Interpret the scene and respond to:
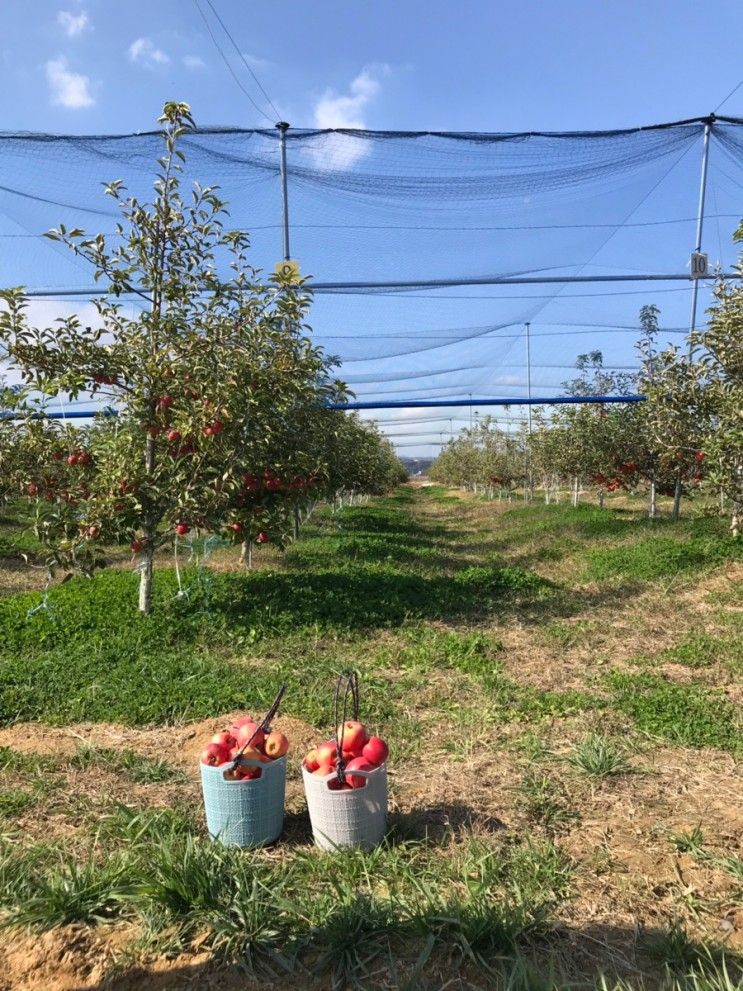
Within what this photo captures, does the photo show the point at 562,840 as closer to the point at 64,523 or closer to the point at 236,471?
the point at 236,471

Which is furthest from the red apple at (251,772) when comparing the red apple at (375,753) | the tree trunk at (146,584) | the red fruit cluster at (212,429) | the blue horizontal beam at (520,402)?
the blue horizontal beam at (520,402)

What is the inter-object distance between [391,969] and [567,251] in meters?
9.03

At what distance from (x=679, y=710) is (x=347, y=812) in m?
2.69

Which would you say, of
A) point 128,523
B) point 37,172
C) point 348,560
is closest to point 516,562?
point 348,560

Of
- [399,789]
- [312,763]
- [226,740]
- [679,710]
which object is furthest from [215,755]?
[679,710]

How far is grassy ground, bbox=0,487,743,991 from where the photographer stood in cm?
246

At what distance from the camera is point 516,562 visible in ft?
39.8

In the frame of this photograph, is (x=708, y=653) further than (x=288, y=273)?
No

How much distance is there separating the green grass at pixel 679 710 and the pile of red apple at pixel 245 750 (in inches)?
96.5

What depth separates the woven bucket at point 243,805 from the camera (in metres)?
3.12

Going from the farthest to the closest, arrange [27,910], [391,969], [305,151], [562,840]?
1. [305,151]
2. [562,840]
3. [27,910]
4. [391,969]

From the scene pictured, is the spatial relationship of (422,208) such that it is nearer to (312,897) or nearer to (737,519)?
(737,519)

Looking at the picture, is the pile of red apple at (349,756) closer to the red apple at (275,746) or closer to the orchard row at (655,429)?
the red apple at (275,746)

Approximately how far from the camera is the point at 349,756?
325 cm
